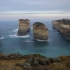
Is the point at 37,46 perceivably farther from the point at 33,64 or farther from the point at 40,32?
the point at 33,64

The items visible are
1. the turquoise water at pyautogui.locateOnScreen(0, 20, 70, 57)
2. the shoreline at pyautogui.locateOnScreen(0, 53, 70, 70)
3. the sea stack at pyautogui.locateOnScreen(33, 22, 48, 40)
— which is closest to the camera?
the shoreline at pyautogui.locateOnScreen(0, 53, 70, 70)

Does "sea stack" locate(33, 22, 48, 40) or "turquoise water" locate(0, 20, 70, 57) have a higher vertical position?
"sea stack" locate(33, 22, 48, 40)

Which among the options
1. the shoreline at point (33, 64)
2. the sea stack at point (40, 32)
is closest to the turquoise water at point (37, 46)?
the sea stack at point (40, 32)

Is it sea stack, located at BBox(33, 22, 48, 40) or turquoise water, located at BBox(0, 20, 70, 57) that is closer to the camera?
turquoise water, located at BBox(0, 20, 70, 57)

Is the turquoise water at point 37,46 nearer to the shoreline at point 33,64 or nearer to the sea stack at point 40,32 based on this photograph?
the sea stack at point 40,32

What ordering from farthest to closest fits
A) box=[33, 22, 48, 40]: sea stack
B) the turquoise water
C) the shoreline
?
box=[33, 22, 48, 40]: sea stack → the turquoise water → the shoreline

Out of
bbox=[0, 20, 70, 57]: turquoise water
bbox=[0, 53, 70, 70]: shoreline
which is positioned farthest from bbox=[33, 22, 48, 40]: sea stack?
bbox=[0, 53, 70, 70]: shoreline

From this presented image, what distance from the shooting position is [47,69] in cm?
1036

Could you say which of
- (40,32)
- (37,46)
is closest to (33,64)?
(37,46)

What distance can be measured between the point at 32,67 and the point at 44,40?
108 ft

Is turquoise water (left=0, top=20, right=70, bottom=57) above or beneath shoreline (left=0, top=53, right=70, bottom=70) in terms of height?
beneath

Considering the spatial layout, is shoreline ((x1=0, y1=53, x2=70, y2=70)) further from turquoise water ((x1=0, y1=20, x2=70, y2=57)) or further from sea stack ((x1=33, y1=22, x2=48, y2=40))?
sea stack ((x1=33, y1=22, x2=48, y2=40))

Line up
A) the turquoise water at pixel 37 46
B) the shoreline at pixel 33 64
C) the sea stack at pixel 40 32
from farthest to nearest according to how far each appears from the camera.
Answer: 1. the sea stack at pixel 40 32
2. the turquoise water at pixel 37 46
3. the shoreline at pixel 33 64

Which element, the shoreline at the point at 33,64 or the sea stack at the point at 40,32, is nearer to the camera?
the shoreline at the point at 33,64
